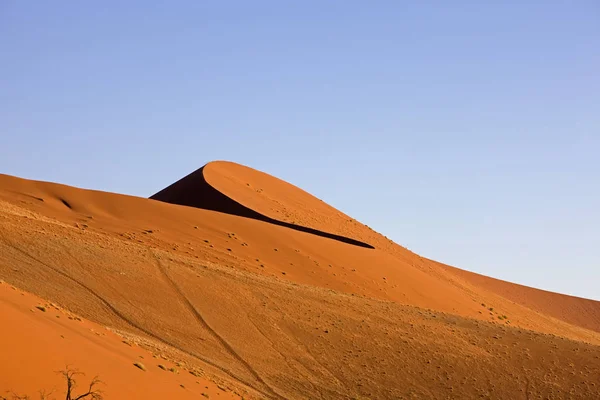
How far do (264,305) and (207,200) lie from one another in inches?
826

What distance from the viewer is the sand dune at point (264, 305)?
2488 centimetres

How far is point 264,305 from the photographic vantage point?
2942cm

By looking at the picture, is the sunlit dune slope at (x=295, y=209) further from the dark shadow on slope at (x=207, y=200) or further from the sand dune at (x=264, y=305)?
the sand dune at (x=264, y=305)

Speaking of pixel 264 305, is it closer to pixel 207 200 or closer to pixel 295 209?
pixel 207 200

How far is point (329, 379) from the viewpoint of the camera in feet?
81.1

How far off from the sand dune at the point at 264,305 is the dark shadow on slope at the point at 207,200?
2837 mm

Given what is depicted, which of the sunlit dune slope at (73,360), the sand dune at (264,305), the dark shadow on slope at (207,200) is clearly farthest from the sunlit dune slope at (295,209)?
the sunlit dune slope at (73,360)

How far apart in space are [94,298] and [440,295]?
67.5 ft

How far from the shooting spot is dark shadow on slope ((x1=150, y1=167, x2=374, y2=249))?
46.9 m

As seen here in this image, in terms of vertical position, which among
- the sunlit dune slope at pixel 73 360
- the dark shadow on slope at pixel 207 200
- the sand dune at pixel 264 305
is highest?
the dark shadow on slope at pixel 207 200

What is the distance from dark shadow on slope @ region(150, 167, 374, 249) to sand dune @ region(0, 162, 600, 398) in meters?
2.84

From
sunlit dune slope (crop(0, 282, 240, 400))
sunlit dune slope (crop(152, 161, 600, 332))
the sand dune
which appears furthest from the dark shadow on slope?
sunlit dune slope (crop(0, 282, 240, 400))

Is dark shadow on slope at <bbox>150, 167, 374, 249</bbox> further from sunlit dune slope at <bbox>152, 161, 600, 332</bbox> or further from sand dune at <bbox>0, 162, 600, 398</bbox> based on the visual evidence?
sand dune at <bbox>0, 162, 600, 398</bbox>

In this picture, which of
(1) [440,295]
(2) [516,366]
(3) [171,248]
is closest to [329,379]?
(2) [516,366]
